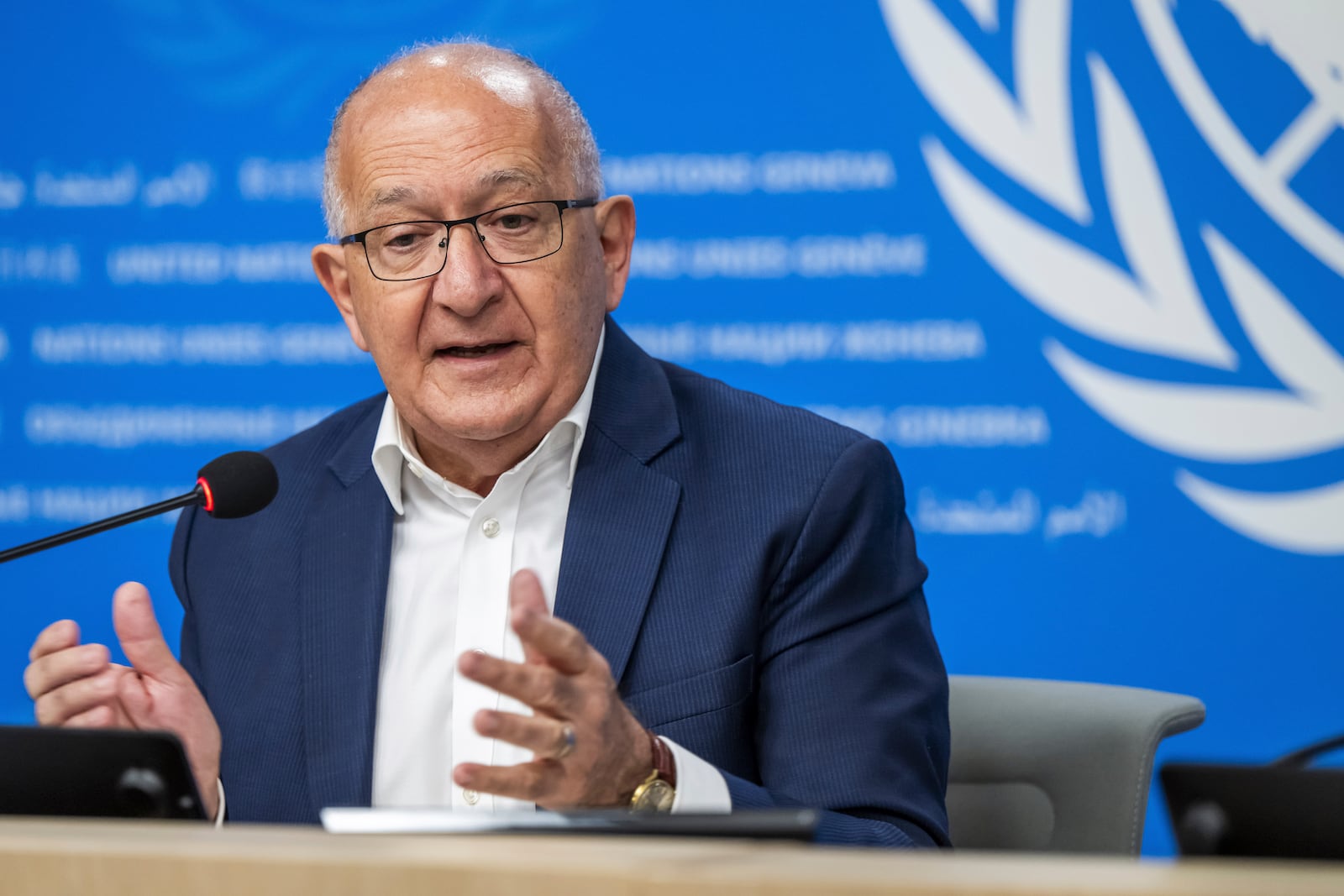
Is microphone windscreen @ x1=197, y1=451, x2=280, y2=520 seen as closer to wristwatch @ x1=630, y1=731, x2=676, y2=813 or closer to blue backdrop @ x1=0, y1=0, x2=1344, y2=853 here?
wristwatch @ x1=630, y1=731, x2=676, y2=813

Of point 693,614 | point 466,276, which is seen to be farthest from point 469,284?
point 693,614

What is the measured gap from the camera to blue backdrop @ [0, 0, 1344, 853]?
8.88 feet

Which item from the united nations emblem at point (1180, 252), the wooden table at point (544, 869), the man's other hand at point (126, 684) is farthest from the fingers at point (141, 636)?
the united nations emblem at point (1180, 252)

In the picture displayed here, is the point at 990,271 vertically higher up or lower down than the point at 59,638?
higher up

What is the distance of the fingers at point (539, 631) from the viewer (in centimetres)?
107

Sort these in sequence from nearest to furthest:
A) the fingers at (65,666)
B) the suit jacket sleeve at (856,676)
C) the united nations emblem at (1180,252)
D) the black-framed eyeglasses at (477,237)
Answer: the fingers at (65,666)
the suit jacket sleeve at (856,676)
the black-framed eyeglasses at (477,237)
the united nations emblem at (1180,252)

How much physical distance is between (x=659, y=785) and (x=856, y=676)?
1.38 feet

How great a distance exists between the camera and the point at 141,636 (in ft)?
4.83

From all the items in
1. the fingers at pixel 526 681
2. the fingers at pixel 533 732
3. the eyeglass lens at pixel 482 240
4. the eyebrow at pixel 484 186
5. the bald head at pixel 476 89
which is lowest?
the fingers at pixel 533 732

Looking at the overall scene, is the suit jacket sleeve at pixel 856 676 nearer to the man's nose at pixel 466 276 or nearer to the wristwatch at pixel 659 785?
the wristwatch at pixel 659 785

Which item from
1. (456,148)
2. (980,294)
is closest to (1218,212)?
(980,294)

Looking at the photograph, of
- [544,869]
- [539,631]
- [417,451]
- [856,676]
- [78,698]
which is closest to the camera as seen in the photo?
[544,869]

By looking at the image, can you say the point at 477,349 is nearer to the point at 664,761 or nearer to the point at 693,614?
the point at 693,614

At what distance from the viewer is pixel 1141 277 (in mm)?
2736
